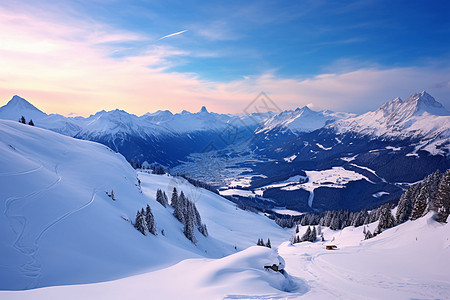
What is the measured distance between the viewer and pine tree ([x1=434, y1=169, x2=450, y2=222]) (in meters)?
36.7

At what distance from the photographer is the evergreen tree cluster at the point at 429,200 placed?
37.4m

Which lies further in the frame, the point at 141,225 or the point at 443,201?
the point at 443,201

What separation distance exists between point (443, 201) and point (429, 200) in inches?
312

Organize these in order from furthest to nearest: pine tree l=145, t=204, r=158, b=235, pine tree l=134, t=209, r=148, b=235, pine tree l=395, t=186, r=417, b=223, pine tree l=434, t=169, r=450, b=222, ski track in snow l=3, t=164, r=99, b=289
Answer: pine tree l=395, t=186, r=417, b=223, pine tree l=434, t=169, r=450, b=222, pine tree l=145, t=204, r=158, b=235, pine tree l=134, t=209, r=148, b=235, ski track in snow l=3, t=164, r=99, b=289

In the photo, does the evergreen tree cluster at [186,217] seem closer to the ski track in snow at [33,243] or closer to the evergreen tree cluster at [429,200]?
the ski track in snow at [33,243]

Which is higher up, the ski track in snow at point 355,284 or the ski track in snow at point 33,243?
the ski track in snow at point 33,243

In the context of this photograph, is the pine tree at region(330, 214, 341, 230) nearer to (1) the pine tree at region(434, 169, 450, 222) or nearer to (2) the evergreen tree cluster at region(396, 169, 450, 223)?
(2) the evergreen tree cluster at region(396, 169, 450, 223)

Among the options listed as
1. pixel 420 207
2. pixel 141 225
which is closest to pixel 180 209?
pixel 141 225

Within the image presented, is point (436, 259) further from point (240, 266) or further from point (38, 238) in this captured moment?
point (38, 238)

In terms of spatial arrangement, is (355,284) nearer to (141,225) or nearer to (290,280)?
(290,280)

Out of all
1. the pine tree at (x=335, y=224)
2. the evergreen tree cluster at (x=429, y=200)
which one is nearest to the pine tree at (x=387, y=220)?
→ the evergreen tree cluster at (x=429, y=200)

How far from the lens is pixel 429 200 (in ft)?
145

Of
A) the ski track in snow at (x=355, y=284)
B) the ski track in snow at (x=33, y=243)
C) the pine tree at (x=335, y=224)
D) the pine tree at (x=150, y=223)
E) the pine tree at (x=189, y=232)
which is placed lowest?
the pine tree at (x=335, y=224)

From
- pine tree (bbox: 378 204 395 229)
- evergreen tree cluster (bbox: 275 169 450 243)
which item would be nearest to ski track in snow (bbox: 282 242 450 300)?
evergreen tree cluster (bbox: 275 169 450 243)
